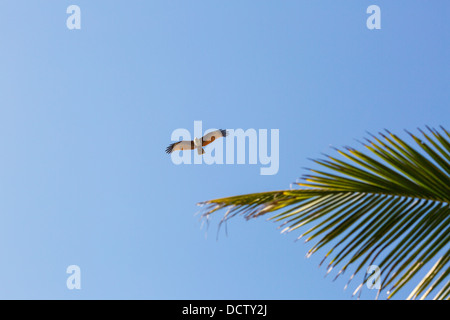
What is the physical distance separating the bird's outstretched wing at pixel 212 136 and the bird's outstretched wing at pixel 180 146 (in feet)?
0.72

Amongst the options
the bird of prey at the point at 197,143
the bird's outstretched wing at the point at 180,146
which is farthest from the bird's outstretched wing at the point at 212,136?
the bird's outstretched wing at the point at 180,146

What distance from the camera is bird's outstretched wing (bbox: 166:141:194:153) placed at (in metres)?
15.0

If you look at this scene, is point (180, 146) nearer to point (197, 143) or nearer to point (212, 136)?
point (197, 143)

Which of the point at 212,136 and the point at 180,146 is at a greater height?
the point at 212,136

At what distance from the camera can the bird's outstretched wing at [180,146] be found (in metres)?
15.0

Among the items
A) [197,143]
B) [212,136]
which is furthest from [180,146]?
[212,136]

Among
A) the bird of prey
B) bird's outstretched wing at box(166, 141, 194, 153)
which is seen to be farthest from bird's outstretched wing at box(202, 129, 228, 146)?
bird's outstretched wing at box(166, 141, 194, 153)

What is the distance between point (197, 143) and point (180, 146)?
464 millimetres

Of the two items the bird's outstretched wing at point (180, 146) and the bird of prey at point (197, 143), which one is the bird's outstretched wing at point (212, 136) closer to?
the bird of prey at point (197, 143)

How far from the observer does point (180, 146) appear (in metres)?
15.2
